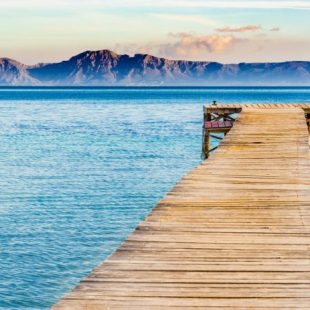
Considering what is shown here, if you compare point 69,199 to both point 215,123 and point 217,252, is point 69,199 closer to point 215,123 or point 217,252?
point 215,123

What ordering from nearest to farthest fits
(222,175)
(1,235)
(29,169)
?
(222,175)
(1,235)
(29,169)

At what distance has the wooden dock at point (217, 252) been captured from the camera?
19.4ft

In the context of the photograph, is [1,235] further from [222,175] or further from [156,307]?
[156,307]

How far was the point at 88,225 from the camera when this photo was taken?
2123 centimetres

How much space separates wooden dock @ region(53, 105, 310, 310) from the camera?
592cm

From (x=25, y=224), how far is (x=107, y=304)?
16125mm

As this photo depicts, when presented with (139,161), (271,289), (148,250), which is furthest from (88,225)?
(139,161)

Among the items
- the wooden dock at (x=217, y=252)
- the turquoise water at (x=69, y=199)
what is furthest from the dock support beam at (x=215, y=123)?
the wooden dock at (x=217, y=252)

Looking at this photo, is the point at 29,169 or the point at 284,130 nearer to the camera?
the point at 284,130

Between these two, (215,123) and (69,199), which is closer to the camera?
(69,199)

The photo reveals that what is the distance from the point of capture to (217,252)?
7.39 metres

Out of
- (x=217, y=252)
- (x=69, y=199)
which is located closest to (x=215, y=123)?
(x=69, y=199)

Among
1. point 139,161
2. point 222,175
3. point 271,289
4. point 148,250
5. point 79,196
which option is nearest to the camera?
point 271,289

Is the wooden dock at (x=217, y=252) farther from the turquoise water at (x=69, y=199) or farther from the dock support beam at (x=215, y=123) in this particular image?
the dock support beam at (x=215, y=123)
